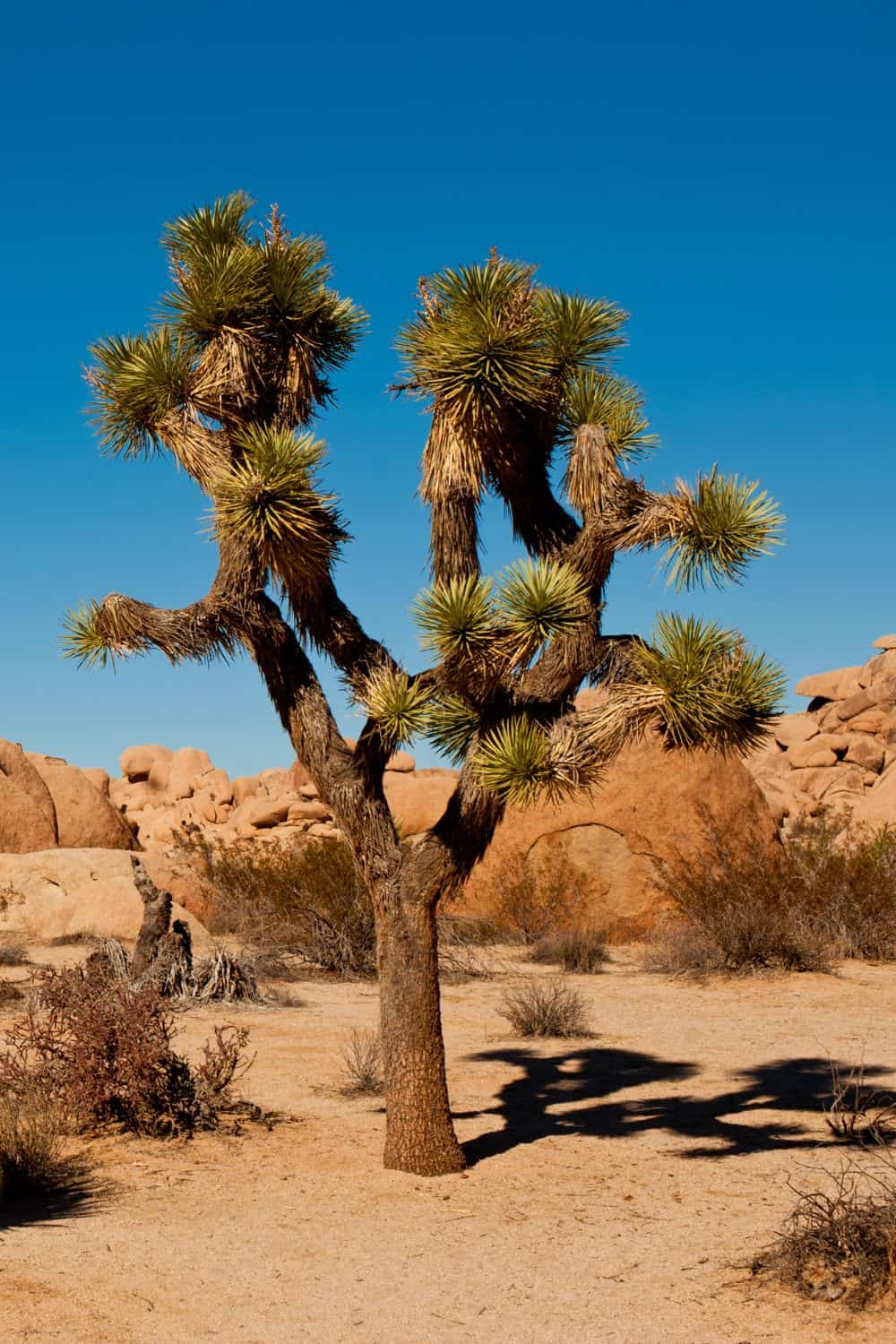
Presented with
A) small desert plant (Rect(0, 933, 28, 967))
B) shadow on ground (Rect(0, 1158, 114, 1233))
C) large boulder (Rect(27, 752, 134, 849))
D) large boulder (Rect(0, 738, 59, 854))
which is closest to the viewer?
shadow on ground (Rect(0, 1158, 114, 1233))

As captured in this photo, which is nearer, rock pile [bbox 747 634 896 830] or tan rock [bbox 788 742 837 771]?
rock pile [bbox 747 634 896 830]

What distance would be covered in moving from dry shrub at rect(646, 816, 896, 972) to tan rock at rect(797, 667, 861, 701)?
1205 inches

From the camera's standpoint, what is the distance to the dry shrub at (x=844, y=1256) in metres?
4.87

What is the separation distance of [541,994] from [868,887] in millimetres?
5842

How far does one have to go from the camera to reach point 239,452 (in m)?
7.72

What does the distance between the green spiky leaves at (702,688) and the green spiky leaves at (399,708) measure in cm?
105

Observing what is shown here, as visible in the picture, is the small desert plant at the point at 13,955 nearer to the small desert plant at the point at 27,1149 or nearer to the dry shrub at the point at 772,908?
the small desert plant at the point at 27,1149

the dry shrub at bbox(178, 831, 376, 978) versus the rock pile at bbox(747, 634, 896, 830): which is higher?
the rock pile at bbox(747, 634, 896, 830)

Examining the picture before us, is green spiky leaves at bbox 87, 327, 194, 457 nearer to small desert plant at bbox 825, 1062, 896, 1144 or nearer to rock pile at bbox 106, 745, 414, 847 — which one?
small desert plant at bbox 825, 1062, 896, 1144

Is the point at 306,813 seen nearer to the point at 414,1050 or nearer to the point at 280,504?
the point at 414,1050

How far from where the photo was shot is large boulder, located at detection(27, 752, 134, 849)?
23844 millimetres

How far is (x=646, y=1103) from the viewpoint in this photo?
359 inches

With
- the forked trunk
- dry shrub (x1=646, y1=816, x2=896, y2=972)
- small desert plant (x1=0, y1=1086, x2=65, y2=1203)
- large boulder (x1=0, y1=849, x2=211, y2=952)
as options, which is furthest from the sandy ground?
Answer: large boulder (x1=0, y1=849, x2=211, y2=952)

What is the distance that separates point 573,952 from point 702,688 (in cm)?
951
